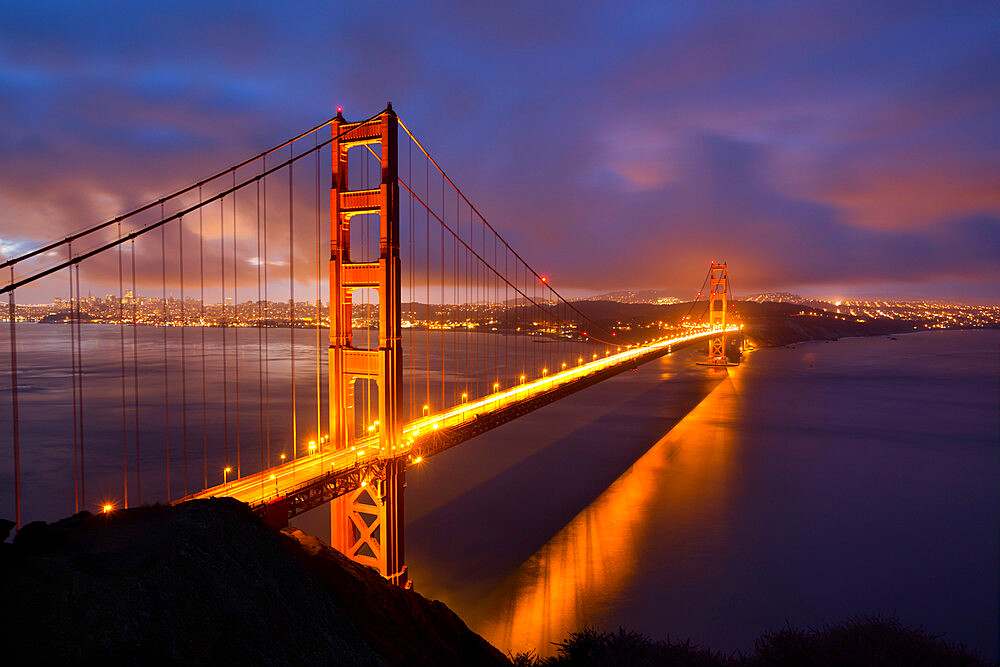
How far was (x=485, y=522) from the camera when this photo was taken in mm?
19594

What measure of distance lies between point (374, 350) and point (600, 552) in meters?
9.90

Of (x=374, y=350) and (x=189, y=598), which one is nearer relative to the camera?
(x=189, y=598)

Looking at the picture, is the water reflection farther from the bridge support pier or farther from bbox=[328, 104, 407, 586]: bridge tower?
bbox=[328, 104, 407, 586]: bridge tower

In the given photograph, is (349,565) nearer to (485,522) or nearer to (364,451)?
(364,451)

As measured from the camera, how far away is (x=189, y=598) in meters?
5.55

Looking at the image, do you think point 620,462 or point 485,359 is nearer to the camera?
point 620,462

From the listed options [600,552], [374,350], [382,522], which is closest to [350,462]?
[382,522]

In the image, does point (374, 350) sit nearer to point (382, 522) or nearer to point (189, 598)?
point (382, 522)

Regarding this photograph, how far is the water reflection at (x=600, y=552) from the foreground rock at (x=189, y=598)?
5.11 m

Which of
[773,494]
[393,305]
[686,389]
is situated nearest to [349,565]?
[393,305]

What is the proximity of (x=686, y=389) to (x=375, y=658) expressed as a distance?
5702 centimetres

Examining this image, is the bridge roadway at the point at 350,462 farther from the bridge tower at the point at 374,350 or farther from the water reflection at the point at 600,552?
the water reflection at the point at 600,552

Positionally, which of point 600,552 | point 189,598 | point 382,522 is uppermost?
point 189,598

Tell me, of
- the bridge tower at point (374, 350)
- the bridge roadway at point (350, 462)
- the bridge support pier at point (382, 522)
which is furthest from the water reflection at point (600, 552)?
the bridge roadway at point (350, 462)
